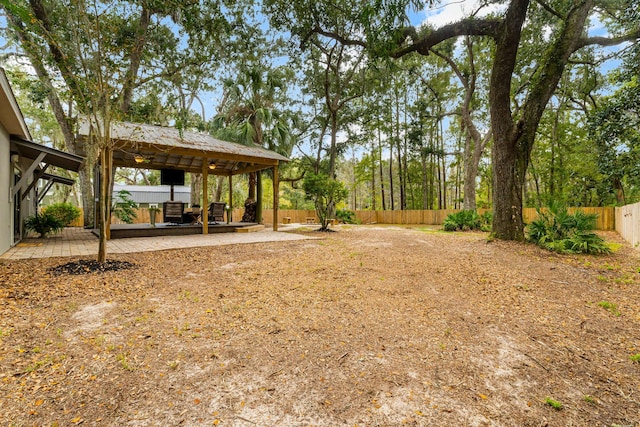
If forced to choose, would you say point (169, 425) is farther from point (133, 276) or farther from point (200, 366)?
point (133, 276)

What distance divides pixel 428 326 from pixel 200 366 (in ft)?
6.62

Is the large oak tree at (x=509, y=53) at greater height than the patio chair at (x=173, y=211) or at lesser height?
greater

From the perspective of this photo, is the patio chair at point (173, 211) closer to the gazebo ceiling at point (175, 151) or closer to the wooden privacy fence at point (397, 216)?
the gazebo ceiling at point (175, 151)

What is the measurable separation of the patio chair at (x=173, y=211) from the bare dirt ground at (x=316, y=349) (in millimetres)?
5398

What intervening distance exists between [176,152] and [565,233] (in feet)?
33.5

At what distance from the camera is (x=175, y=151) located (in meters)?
8.05

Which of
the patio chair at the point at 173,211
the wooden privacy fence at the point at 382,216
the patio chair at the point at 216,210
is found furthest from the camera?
→ the wooden privacy fence at the point at 382,216

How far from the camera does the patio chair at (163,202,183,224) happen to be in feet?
31.9

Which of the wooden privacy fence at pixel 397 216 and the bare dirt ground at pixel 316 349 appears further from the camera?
the wooden privacy fence at pixel 397 216

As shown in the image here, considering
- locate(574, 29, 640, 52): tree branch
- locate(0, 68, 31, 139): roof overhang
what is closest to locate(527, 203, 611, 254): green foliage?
locate(574, 29, 640, 52): tree branch

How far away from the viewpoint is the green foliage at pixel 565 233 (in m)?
6.20

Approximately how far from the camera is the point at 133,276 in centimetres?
414

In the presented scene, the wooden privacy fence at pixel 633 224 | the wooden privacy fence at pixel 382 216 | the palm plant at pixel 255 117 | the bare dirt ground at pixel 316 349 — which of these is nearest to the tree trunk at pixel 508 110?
the wooden privacy fence at pixel 633 224

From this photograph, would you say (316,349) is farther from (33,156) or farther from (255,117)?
(255,117)
